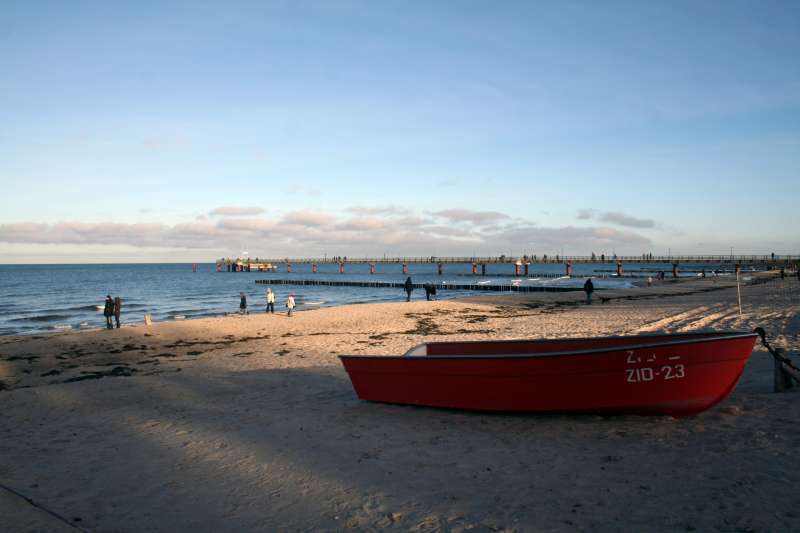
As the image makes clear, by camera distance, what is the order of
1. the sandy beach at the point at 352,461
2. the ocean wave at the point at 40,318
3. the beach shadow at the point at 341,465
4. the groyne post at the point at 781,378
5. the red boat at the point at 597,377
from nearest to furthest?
the sandy beach at the point at 352,461, the beach shadow at the point at 341,465, the red boat at the point at 597,377, the groyne post at the point at 781,378, the ocean wave at the point at 40,318

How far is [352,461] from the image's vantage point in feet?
22.1

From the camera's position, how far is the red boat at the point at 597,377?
24.4 feet

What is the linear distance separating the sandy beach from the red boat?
11.0 inches

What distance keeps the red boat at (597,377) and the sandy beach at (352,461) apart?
0.92 ft

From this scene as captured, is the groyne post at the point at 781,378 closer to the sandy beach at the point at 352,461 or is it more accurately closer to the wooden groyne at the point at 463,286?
the sandy beach at the point at 352,461

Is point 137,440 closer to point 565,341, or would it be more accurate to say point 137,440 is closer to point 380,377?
point 380,377

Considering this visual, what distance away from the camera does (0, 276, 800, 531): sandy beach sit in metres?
5.08

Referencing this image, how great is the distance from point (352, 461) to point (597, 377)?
3758mm

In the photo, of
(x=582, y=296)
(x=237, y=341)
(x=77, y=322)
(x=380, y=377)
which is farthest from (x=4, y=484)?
(x=582, y=296)

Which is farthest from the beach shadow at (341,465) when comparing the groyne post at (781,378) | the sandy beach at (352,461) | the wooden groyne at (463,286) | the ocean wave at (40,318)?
the wooden groyne at (463,286)

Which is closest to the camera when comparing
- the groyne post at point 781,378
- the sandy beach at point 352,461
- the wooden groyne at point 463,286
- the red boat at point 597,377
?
the sandy beach at point 352,461

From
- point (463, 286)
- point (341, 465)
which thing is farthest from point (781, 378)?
point (463, 286)

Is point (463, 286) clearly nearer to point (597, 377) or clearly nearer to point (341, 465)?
point (597, 377)

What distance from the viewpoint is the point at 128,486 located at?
20.2 ft
